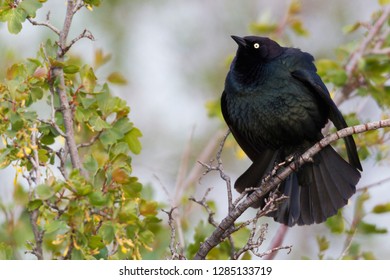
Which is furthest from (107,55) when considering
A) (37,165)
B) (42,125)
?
(37,165)

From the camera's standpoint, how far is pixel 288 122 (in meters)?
5.16

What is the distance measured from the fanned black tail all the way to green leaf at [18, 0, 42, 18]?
2.19 metres

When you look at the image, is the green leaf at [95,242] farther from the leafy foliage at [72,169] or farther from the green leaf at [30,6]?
the green leaf at [30,6]

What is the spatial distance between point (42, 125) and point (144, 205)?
2.08 feet

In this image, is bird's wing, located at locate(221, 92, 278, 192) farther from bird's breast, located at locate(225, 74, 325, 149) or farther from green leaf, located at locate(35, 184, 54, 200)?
green leaf, located at locate(35, 184, 54, 200)

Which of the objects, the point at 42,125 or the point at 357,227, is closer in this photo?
the point at 42,125

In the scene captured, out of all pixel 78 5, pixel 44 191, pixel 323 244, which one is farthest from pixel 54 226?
pixel 323 244

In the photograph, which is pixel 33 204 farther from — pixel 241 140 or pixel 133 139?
pixel 241 140

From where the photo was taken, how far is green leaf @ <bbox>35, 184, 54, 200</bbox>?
3.43 metres

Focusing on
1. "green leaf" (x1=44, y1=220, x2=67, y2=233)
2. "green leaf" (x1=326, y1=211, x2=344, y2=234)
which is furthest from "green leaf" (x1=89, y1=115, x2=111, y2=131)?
"green leaf" (x1=326, y1=211, x2=344, y2=234)

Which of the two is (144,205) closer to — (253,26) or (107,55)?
(107,55)

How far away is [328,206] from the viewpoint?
206 inches

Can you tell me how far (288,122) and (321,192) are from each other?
532mm

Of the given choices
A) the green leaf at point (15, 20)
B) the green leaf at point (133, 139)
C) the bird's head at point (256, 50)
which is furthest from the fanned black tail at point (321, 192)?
the green leaf at point (15, 20)
